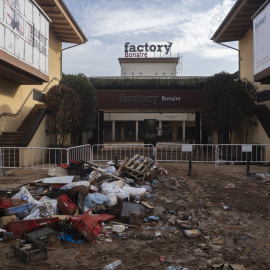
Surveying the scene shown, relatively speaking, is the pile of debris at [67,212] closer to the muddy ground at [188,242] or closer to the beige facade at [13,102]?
the muddy ground at [188,242]

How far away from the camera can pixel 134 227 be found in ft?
16.7

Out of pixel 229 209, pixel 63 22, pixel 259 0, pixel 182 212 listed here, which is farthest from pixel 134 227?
pixel 63 22

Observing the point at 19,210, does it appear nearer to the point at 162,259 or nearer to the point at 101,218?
the point at 101,218

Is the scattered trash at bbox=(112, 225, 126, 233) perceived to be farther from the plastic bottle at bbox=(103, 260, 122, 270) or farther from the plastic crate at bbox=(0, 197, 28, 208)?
the plastic crate at bbox=(0, 197, 28, 208)

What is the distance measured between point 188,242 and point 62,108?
11.4 meters

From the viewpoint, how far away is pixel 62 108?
46.5 ft

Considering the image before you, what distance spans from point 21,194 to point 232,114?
1243cm

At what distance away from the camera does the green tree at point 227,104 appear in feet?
49.0

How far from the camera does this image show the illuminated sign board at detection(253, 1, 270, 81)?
12.2 m

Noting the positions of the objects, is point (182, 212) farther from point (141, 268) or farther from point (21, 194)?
point (21, 194)

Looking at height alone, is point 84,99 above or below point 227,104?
above

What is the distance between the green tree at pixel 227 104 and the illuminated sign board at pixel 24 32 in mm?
9894

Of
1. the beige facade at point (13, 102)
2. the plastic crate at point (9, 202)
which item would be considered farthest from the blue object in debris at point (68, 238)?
the beige facade at point (13, 102)

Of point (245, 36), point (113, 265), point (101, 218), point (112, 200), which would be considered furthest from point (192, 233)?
point (245, 36)
